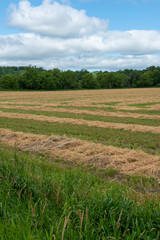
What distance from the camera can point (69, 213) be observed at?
2.84m

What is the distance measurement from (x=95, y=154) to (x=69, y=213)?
5.73m

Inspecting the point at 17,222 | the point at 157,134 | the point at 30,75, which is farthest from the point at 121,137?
the point at 30,75

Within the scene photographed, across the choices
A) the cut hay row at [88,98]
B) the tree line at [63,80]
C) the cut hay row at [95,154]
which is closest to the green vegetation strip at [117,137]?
the cut hay row at [95,154]

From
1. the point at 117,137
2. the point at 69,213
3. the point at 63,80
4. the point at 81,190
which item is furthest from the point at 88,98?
the point at 63,80

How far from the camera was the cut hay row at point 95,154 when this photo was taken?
7.24 metres

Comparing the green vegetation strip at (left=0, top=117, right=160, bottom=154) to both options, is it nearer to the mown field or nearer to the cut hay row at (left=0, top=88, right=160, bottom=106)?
the mown field

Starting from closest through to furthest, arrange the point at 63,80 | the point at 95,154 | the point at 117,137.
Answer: the point at 95,154
the point at 117,137
the point at 63,80

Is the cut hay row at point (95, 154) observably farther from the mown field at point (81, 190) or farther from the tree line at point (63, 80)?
the tree line at point (63, 80)

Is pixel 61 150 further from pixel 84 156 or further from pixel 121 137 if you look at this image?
pixel 121 137

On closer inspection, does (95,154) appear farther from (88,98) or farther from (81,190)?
(88,98)

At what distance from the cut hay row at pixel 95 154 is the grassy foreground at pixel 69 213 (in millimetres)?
2039

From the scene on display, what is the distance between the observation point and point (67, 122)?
16.4 m

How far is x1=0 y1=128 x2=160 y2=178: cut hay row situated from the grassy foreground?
2.04 m

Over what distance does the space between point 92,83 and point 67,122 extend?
321ft
